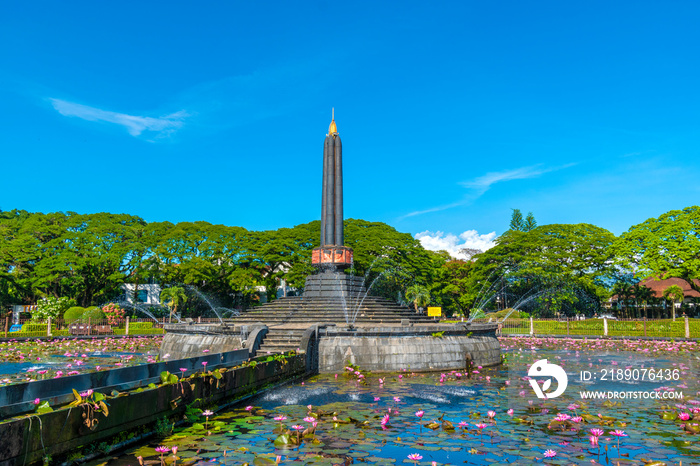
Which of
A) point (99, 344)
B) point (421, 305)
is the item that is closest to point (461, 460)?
point (99, 344)

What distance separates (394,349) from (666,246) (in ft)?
130

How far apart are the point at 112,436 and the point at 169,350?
41.3ft

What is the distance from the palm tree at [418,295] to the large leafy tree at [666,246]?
20.2 m

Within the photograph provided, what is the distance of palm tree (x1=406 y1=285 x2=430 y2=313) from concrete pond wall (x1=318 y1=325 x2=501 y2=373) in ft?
93.9

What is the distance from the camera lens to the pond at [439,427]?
266 inches

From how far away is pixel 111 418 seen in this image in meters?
7.05

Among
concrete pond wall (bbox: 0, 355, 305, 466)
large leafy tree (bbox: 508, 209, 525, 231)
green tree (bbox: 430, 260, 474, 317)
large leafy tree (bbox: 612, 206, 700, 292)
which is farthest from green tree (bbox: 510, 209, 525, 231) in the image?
concrete pond wall (bbox: 0, 355, 305, 466)

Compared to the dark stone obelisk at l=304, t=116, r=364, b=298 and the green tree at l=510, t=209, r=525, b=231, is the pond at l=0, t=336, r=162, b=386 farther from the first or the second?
the green tree at l=510, t=209, r=525, b=231

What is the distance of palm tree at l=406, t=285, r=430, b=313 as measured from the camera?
46.4m

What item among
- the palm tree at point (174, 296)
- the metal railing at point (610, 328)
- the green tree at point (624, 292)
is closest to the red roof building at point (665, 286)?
the green tree at point (624, 292)

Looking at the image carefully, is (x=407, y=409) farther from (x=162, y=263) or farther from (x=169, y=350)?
(x=162, y=263)

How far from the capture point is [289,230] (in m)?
53.2

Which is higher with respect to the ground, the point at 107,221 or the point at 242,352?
the point at 107,221

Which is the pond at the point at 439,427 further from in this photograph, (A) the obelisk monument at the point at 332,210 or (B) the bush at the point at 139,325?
(B) the bush at the point at 139,325
